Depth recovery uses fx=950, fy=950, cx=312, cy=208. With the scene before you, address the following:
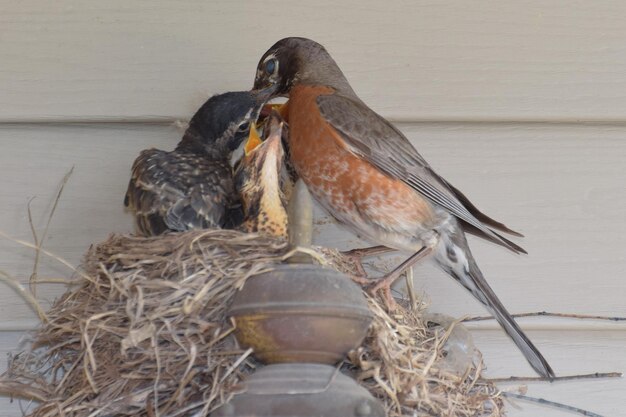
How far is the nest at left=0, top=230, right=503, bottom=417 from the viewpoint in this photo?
1.52 m

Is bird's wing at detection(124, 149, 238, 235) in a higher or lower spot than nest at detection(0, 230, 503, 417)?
higher

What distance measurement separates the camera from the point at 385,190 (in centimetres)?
197

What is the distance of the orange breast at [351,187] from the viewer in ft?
6.46

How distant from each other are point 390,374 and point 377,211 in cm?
49

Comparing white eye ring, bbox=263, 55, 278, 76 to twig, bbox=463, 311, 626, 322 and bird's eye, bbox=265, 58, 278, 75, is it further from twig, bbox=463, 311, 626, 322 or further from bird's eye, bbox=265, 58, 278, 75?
twig, bbox=463, 311, 626, 322

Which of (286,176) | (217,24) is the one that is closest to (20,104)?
(217,24)

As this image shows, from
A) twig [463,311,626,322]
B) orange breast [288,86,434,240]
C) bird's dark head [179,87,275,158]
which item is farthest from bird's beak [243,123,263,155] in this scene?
twig [463,311,626,322]

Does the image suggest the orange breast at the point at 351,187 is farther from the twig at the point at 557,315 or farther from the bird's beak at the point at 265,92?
the twig at the point at 557,315

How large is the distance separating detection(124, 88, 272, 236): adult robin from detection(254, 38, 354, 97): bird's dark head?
0.04 m

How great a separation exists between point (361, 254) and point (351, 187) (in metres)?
0.16

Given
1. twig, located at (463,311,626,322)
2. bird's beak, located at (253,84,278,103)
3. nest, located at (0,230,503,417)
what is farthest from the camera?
bird's beak, located at (253,84,278,103)

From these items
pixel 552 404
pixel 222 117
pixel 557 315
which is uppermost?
pixel 222 117

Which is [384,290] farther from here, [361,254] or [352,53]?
[352,53]

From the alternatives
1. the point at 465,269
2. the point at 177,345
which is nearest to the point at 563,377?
the point at 465,269
